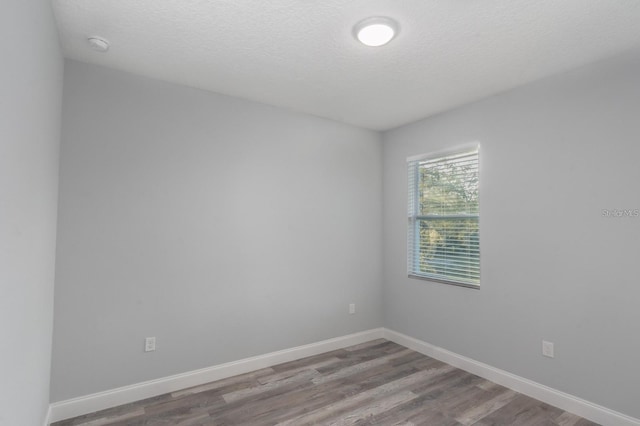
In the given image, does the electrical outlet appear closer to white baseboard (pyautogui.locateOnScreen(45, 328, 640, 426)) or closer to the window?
white baseboard (pyautogui.locateOnScreen(45, 328, 640, 426))

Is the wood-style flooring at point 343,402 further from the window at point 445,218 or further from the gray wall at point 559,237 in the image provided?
the window at point 445,218

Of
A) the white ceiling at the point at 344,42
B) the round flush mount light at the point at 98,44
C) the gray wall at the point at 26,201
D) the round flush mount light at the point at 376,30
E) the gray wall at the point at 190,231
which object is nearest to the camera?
the gray wall at the point at 26,201

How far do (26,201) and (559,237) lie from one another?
3409mm

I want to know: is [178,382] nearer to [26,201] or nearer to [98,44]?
[26,201]

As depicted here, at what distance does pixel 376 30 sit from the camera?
2031mm

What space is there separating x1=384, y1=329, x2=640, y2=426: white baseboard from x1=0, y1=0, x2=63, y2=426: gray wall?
3285 millimetres

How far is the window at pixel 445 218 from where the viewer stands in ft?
10.8

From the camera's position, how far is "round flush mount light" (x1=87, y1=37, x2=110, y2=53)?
219cm

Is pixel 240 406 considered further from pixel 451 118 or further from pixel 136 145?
pixel 451 118

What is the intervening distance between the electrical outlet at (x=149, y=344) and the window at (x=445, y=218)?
8.94ft

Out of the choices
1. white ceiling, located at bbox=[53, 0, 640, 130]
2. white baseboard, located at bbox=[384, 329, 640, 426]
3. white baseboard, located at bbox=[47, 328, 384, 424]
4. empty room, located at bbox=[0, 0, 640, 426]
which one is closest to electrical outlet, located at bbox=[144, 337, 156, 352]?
empty room, located at bbox=[0, 0, 640, 426]

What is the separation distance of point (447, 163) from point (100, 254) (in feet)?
10.9

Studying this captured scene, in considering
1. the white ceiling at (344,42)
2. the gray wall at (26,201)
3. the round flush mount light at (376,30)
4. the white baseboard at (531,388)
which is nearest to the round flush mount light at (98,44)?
the white ceiling at (344,42)

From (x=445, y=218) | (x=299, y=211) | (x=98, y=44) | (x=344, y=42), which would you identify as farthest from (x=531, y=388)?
(x=98, y=44)
